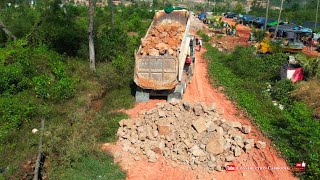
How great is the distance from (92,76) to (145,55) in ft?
11.2

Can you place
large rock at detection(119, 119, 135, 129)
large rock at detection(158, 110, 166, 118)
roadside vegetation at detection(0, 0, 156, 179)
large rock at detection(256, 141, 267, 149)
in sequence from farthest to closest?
large rock at detection(158, 110, 166, 118)
large rock at detection(119, 119, 135, 129)
large rock at detection(256, 141, 267, 149)
roadside vegetation at detection(0, 0, 156, 179)

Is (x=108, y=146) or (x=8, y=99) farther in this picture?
(x=8, y=99)

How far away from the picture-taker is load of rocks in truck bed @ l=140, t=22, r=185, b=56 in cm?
1148

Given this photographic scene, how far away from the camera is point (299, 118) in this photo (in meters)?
9.08

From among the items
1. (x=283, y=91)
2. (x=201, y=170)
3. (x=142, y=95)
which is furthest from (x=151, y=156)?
(x=283, y=91)

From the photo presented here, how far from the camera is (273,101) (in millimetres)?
11914

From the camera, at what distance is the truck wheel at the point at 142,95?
11.5m

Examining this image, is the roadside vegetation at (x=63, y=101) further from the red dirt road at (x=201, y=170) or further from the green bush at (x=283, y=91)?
the green bush at (x=283, y=91)

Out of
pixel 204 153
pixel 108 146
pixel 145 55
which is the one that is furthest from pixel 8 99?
pixel 204 153

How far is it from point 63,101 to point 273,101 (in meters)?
8.31

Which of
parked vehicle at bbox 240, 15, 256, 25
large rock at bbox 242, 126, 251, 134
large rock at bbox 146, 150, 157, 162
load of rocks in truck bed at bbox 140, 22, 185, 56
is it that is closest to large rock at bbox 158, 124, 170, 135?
large rock at bbox 146, 150, 157, 162

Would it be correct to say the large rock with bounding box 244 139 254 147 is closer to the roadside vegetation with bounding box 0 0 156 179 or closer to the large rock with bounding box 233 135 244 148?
the large rock with bounding box 233 135 244 148

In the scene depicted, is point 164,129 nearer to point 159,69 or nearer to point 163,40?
point 159,69

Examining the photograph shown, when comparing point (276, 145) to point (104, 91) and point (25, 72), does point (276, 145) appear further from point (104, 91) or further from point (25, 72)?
point (25, 72)
